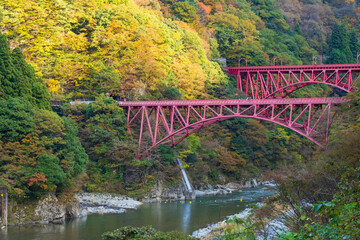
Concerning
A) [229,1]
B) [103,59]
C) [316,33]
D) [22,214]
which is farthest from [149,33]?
[316,33]

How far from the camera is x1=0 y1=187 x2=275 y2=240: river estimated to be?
967 inches

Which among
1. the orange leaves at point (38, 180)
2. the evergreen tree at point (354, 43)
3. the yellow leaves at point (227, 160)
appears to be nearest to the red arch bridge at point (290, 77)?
the yellow leaves at point (227, 160)

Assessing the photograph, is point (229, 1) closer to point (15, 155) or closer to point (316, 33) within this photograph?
point (316, 33)

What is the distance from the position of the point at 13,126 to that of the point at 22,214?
188 inches

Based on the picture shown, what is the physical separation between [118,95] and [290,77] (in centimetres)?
1673

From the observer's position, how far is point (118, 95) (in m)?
43.6

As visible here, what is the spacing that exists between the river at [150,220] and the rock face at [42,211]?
30.0 inches

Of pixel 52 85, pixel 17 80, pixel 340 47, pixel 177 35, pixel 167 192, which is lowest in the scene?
pixel 167 192

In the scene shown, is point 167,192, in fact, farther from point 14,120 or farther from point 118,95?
point 14,120

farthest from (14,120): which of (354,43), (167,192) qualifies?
(354,43)

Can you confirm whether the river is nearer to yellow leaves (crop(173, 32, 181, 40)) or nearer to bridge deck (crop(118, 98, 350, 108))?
bridge deck (crop(118, 98, 350, 108))

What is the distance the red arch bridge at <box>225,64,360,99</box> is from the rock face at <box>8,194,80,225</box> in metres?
20.1

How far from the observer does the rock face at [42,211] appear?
27203 mm

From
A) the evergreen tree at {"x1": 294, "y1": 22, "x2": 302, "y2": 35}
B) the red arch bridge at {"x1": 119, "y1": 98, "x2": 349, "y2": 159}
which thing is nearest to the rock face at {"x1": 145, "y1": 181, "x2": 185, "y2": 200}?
the red arch bridge at {"x1": 119, "y1": 98, "x2": 349, "y2": 159}
